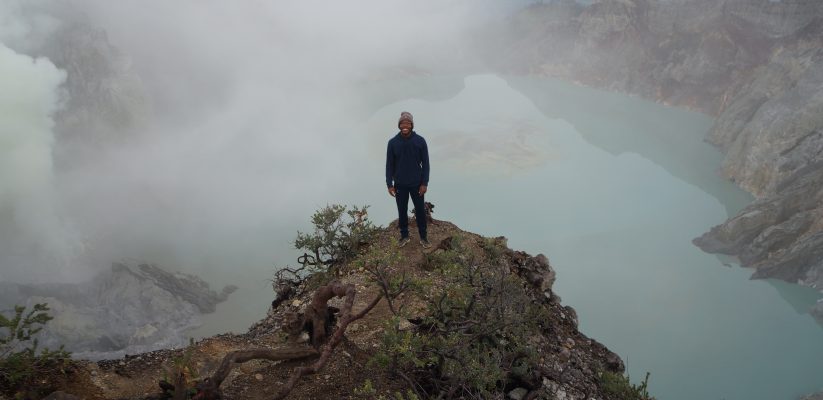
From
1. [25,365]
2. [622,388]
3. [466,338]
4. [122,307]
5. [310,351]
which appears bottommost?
[25,365]

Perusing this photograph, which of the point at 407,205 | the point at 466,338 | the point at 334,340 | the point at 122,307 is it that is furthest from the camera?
the point at 122,307

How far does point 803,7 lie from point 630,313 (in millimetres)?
60055

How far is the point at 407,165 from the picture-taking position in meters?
9.35

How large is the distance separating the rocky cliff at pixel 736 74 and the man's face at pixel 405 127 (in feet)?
164

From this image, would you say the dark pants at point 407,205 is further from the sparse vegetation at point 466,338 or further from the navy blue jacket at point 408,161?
the sparse vegetation at point 466,338

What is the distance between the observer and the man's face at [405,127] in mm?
8922

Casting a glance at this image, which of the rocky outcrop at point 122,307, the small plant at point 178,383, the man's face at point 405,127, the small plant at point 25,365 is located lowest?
the small plant at point 178,383

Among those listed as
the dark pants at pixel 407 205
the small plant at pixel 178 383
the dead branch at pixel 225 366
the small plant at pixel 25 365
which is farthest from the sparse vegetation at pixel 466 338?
the small plant at pixel 25 365

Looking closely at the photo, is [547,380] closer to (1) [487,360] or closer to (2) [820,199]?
(1) [487,360]

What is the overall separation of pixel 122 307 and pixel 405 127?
76.9 metres

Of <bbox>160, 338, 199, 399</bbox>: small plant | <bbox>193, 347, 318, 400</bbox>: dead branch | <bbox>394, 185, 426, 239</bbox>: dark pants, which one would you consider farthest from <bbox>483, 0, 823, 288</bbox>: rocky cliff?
<bbox>160, 338, 199, 399</bbox>: small plant

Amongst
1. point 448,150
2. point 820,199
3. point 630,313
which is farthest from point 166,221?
point 820,199

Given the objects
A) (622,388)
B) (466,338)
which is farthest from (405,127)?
(622,388)

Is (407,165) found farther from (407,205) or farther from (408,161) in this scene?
(407,205)
